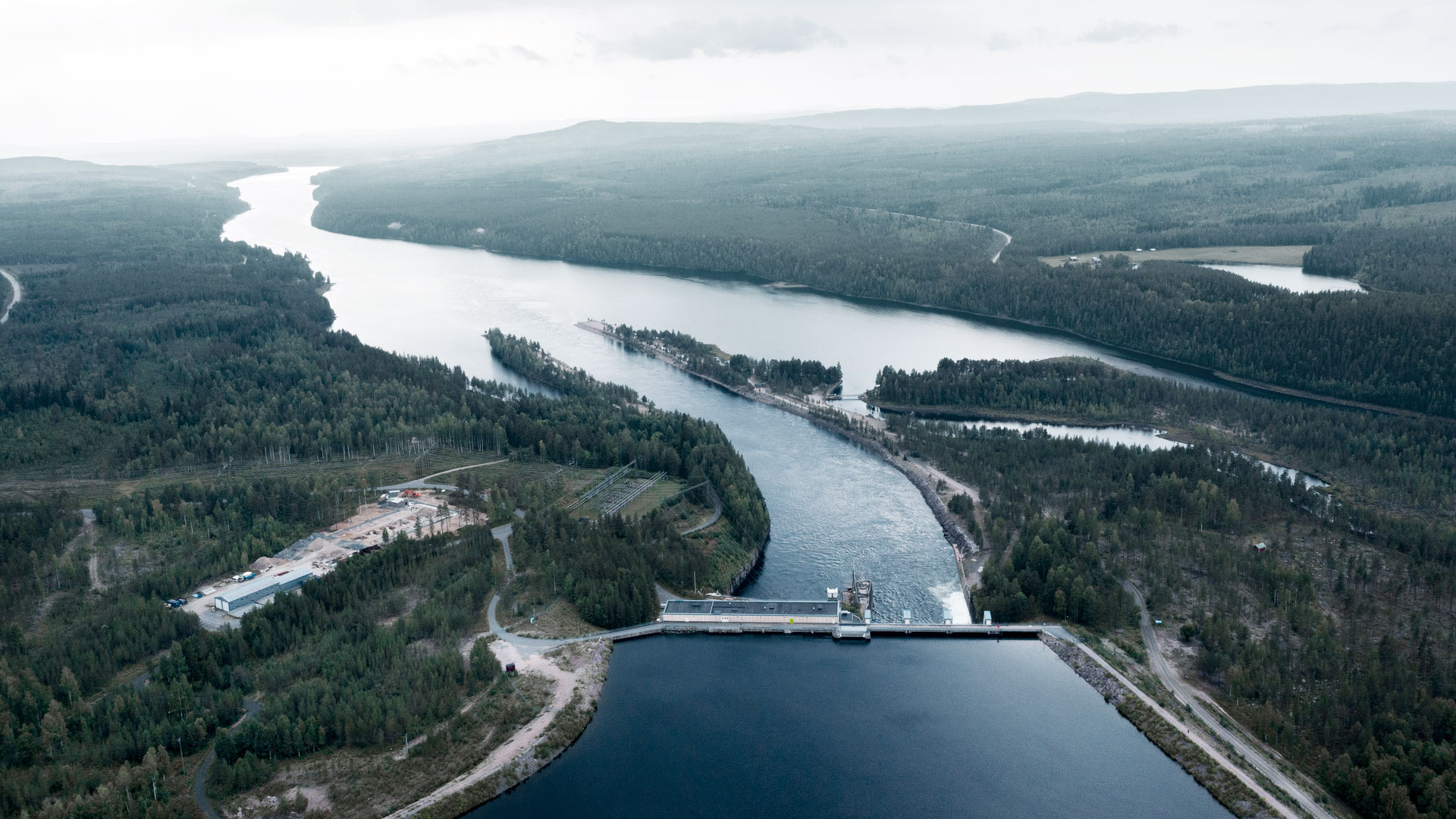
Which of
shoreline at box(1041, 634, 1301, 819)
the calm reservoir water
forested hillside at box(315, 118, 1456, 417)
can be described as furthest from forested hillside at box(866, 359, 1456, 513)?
shoreline at box(1041, 634, 1301, 819)

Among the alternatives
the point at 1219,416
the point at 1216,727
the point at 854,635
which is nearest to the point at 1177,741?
the point at 1216,727

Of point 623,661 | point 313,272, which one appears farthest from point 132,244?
point 623,661

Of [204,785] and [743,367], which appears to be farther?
[743,367]

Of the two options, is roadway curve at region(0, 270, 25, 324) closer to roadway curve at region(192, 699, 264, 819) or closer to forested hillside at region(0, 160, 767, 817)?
forested hillside at region(0, 160, 767, 817)

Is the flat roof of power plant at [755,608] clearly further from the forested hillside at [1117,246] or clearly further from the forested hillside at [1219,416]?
the forested hillside at [1117,246]

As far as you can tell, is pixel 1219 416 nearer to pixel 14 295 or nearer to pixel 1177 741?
pixel 1177 741

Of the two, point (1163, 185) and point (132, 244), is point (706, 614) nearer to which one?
point (132, 244)

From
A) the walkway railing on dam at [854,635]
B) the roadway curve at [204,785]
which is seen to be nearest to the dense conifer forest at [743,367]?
the walkway railing on dam at [854,635]
